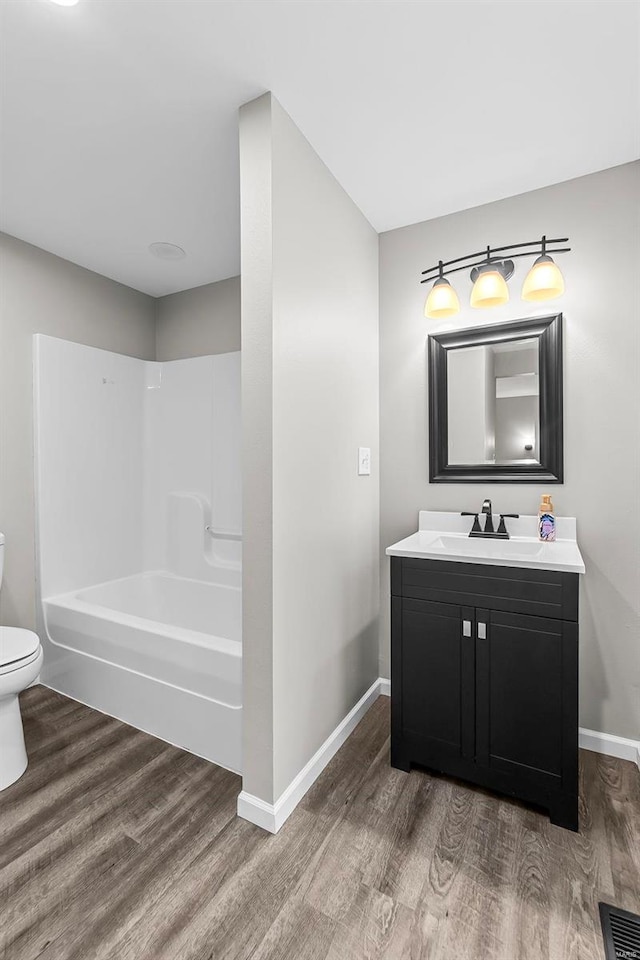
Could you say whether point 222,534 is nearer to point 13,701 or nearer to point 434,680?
point 13,701

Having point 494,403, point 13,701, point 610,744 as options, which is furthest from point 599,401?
point 13,701

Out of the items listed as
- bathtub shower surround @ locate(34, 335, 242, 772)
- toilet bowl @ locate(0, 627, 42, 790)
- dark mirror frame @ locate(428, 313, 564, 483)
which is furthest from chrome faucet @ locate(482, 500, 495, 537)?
toilet bowl @ locate(0, 627, 42, 790)

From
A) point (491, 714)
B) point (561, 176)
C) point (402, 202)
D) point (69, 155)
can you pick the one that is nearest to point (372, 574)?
point (491, 714)

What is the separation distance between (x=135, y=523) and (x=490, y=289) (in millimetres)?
2640

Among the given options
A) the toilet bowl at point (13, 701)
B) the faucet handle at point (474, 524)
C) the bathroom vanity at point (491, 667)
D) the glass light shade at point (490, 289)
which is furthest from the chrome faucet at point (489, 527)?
the toilet bowl at point (13, 701)

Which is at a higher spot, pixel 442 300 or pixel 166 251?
pixel 166 251

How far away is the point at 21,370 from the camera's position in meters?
2.58

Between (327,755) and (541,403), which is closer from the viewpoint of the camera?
(327,755)

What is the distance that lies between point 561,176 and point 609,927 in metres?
2.65

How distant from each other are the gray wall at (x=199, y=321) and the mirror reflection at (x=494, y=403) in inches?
59.5

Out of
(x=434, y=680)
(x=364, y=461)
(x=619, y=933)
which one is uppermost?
(x=364, y=461)

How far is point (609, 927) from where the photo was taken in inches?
48.9

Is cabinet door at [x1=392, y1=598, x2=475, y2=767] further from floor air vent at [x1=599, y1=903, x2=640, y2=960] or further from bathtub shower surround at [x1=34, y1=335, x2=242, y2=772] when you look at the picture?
bathtub shower surround at [x1=34, y1=335, x2=242, y2=772]

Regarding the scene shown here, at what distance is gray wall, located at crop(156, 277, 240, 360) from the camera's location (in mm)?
3117
